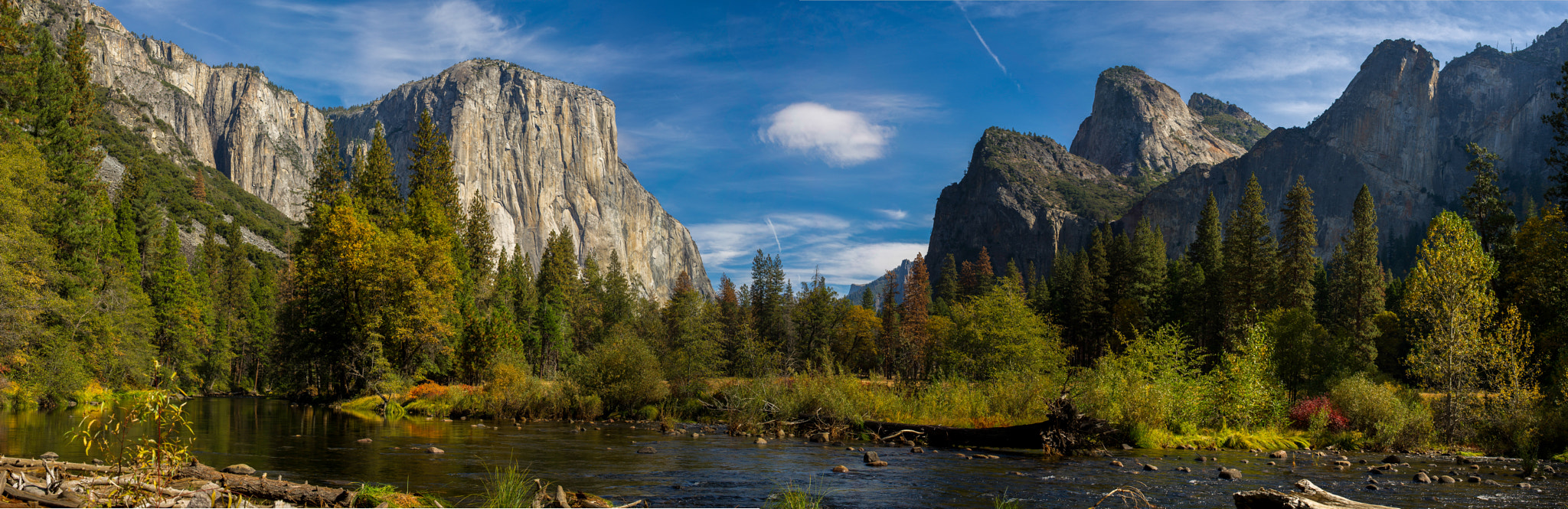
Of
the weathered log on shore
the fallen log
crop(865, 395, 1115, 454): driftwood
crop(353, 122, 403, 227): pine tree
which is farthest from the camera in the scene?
crop(353, 122, 403, 227): pine tree

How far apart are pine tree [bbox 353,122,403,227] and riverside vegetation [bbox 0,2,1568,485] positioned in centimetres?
18

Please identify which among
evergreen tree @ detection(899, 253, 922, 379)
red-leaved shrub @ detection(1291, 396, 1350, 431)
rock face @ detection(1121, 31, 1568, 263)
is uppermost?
rock face @ detection(1121, 31, 1568, 263)

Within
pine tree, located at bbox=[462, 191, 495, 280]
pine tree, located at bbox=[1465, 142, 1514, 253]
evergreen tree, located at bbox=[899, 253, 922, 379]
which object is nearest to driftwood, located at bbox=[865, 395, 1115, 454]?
evergreen tree, located at bbox=[899, 253, 922, 379]

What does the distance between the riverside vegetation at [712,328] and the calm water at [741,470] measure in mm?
4239

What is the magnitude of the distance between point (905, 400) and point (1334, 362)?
93.8 ft

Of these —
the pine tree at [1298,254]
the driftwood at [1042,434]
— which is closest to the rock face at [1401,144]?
the pine tree at [1298,254]

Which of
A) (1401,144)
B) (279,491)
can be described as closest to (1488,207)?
(279,491)

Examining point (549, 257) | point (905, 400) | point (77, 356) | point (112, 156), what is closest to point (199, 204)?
point (112, 156)

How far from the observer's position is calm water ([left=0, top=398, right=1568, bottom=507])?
13.9 metres

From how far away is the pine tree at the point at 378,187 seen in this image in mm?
50531

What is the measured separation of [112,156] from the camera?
95.9 m

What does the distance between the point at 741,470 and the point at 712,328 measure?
4377 cm

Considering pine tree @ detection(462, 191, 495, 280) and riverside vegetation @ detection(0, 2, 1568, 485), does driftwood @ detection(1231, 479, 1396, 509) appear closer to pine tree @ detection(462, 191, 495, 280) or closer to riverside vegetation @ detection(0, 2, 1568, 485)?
riverside vegetation @ detection(0, 2, 1568, 485)

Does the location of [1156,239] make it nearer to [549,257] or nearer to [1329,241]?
[549,257]
